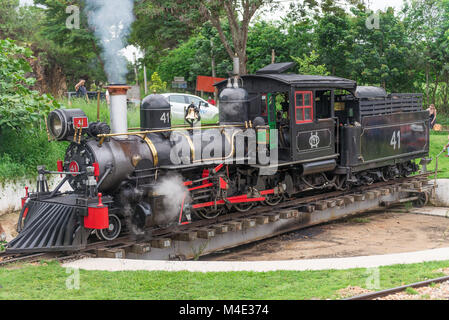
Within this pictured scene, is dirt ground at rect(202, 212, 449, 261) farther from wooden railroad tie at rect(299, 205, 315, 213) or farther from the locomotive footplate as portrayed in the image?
the locomotive footplate

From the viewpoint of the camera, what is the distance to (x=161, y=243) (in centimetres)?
934

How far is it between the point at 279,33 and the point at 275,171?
Result: 53.1ft

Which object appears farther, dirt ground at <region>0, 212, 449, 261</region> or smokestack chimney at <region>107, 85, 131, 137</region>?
dirt ground at <region>0, 212, 449, 261</region>

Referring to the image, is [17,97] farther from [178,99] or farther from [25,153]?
[178,99]

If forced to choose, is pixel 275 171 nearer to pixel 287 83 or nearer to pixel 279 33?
pixel 287 83

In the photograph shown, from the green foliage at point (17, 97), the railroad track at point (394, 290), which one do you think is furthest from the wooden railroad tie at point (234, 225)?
the green foliage at point (17, 97)

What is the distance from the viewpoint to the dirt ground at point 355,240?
11.0 metres

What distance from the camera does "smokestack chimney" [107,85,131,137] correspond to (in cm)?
867

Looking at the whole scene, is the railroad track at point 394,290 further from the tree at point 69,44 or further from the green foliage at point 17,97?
the tree at point 69,44

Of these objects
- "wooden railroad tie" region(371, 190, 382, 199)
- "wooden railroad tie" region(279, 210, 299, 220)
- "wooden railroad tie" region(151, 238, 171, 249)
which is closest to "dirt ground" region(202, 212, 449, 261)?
"wooden railroad tie" region(279, 210, 299, 220)

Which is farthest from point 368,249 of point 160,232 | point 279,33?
point 279,33

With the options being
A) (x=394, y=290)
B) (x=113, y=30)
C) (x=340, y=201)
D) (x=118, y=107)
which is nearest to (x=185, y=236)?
(x=118, y=107)

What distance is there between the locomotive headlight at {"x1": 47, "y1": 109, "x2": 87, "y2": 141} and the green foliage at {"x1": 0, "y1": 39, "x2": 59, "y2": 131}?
376 centimetres

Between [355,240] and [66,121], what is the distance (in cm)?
713
